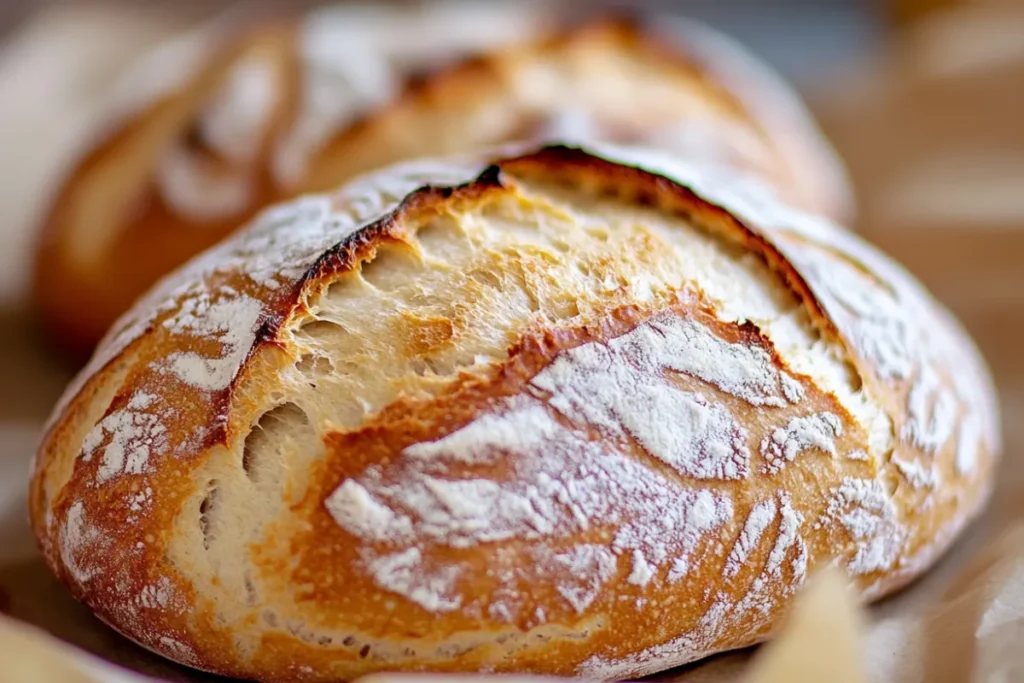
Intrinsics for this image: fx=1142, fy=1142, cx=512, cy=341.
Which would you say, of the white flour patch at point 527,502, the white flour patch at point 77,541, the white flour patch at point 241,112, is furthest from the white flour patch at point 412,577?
the white flour patch at point 241,112

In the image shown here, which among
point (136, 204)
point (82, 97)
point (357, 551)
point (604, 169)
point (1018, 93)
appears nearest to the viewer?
point (357, 551)

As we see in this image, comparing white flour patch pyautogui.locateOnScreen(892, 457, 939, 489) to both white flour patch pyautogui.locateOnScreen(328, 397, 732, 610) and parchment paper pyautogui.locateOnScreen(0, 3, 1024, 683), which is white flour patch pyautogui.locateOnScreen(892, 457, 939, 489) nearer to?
parchment paper pyautogui.locateOnScreen(0, 3, 1024, 683)

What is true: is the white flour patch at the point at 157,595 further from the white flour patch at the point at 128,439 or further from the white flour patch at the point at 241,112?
the white flour patch at the point at 241,112

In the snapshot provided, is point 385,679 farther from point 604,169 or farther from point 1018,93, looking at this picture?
point 1018,93

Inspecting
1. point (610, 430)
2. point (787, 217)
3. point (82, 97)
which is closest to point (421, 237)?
point (610, 430)

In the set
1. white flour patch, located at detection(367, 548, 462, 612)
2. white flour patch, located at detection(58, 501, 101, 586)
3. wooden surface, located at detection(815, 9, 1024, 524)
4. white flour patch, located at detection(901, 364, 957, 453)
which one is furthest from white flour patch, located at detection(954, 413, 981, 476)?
white flour patch, located at detection(58, 501, 101, 586)

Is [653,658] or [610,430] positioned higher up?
[610,430]

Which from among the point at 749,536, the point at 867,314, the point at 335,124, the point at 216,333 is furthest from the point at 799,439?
the point at 335,124
